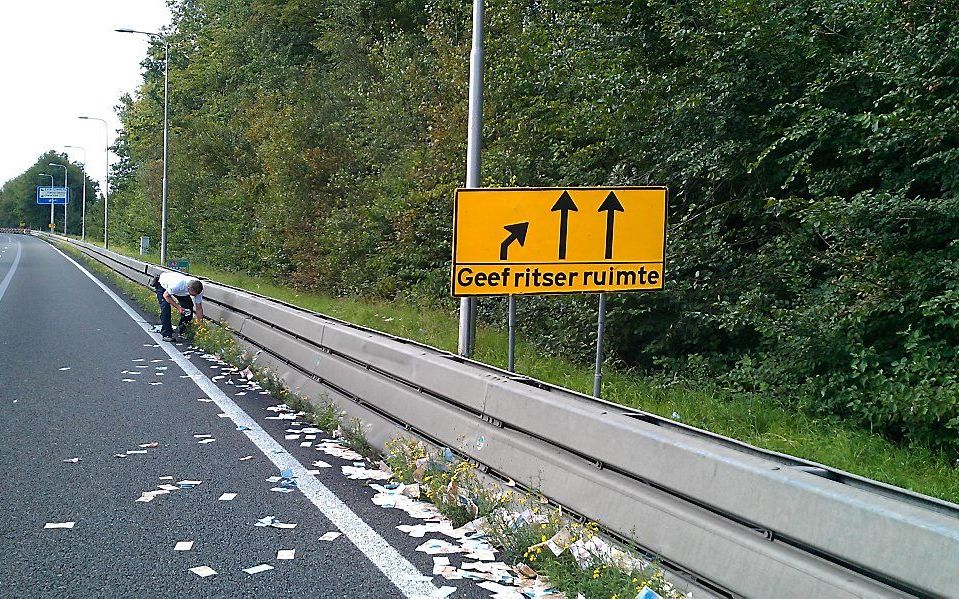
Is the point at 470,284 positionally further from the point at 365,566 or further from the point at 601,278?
the point at 365,566

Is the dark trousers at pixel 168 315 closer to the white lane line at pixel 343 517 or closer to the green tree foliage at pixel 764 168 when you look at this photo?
the green tree foliage at pixel 764 168

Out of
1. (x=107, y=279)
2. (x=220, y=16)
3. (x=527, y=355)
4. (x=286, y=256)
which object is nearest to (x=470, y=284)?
(x=527, y=355)

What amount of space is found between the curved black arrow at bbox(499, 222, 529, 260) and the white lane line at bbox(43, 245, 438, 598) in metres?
2.12

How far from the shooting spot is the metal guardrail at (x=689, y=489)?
3094 mm

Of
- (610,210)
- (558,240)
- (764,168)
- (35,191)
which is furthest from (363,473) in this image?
(35,191)

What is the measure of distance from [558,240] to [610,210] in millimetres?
431

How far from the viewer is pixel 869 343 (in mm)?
7984

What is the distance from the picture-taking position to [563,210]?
689cm

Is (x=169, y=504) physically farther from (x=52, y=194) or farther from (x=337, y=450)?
(x=52, y=194)

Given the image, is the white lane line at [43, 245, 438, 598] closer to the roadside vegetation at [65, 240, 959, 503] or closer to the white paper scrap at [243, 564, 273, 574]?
the white paper scrap at [243, 564, 273, 574]

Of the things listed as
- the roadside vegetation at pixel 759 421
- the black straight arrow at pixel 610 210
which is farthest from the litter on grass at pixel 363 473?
the roadside vegetation at pixel 759 421

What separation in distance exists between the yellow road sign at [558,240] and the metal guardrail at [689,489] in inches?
31.5

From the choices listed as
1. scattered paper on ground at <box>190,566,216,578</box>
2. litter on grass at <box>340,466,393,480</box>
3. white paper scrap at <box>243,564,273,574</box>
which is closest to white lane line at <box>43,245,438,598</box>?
litter on grass at <box>340,466,393,480</box>

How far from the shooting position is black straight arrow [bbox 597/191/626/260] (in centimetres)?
679
